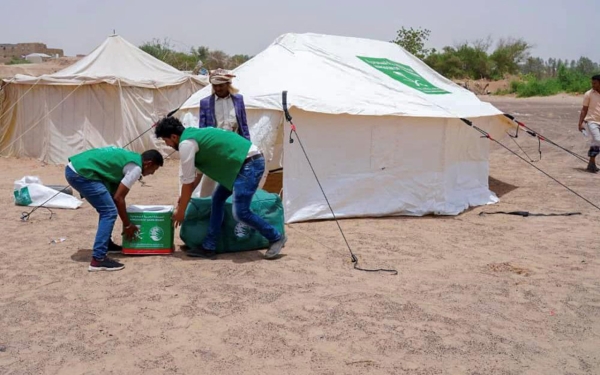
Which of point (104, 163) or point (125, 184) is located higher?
point (104, 163)

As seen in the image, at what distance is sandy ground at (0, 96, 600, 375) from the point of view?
3420mm

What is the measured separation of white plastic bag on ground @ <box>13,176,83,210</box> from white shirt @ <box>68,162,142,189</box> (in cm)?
311

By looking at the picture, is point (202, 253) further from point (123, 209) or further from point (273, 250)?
point (123, 209)

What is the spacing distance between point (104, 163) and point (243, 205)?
1132 millimetres

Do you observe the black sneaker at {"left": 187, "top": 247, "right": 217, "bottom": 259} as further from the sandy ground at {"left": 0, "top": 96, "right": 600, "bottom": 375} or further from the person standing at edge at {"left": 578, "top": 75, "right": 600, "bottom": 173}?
the person standing at edge at {"left": 578, "top": 75, "right": 600, "bottom": 173}

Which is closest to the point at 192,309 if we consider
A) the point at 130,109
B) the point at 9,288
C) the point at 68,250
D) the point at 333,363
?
the point at 333,363

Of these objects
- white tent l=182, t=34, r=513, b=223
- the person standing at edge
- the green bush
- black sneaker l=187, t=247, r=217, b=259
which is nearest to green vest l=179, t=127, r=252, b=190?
black sneaker l=187, t=247, r=217, b=259

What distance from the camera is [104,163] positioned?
4844mm

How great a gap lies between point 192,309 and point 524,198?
578 centimetres

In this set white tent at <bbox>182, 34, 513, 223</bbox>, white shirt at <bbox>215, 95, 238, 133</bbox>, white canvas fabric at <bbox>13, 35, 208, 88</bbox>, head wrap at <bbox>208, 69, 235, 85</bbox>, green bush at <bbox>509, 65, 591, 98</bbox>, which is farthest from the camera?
green bush at <bbox>509, 65, 591, 98</bbox>

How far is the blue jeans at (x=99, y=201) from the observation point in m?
4.81

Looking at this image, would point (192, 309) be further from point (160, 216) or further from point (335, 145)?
point (335, 145)

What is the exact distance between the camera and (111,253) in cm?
546

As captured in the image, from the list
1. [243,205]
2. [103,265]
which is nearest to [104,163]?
[103,265]
